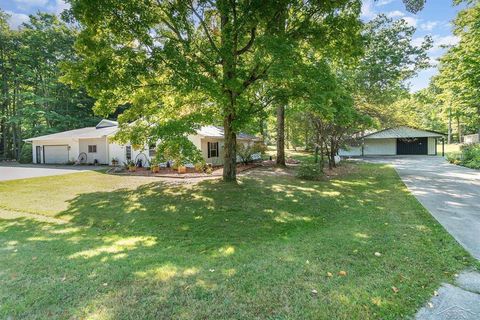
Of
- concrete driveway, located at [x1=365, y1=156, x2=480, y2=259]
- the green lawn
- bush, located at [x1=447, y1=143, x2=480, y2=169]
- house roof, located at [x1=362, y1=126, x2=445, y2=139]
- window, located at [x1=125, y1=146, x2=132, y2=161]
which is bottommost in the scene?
the green lawn

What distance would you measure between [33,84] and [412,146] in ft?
153

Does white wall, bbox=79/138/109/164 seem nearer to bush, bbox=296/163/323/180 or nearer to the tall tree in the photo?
the tall tree

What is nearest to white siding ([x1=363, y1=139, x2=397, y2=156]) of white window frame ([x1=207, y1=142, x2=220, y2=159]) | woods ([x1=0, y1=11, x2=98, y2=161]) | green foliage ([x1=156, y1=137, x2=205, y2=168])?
white window frame ([x1=207, y1=142, x2=220, y2=159])

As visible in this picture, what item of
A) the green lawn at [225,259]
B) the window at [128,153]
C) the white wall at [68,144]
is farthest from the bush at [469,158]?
the white wall at [68,144]

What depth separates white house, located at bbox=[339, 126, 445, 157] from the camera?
2941cm

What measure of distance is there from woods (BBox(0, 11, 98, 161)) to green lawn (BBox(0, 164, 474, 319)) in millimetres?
26481

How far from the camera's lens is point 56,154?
942 inches

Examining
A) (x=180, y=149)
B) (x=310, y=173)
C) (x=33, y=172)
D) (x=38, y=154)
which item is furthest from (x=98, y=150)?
(x=310, y=173)

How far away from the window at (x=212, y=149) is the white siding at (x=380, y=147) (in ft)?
68.6

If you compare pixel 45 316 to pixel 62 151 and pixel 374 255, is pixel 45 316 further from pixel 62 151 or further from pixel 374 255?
pixel 62 151

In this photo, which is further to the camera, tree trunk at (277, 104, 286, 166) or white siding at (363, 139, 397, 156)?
white siding at (363, 139, 397, 156)

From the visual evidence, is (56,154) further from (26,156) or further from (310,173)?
(310,173)

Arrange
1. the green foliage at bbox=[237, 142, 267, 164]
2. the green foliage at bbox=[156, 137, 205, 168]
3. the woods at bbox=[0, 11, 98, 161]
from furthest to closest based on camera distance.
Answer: the woods at bbox=[0, 11, 98, 161]
the green foliage at bbox=[237, 142, 267, 164]
the green foliage at bbox=[156, 137, 205, 168]

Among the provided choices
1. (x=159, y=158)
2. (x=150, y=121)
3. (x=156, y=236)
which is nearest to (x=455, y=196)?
(x=156, y=236)
